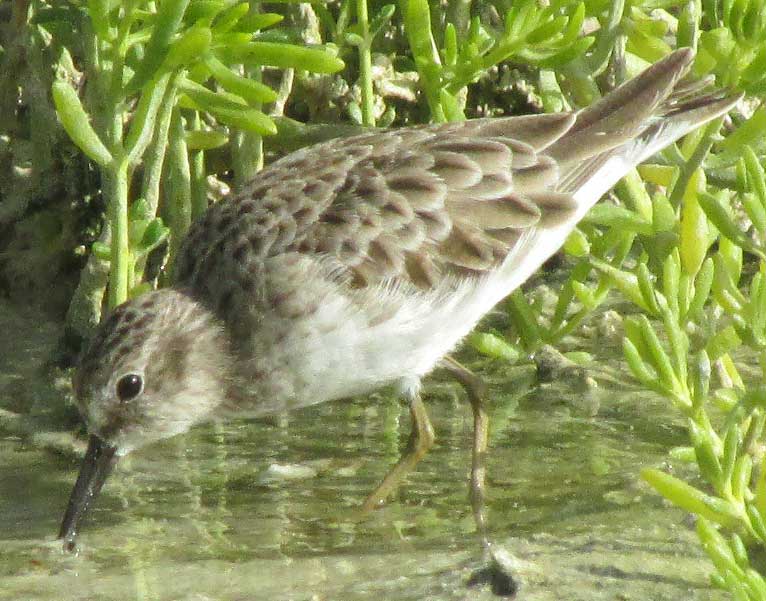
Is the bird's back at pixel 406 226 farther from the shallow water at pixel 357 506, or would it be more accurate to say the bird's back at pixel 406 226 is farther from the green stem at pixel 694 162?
the shallow water at pixel 357 506

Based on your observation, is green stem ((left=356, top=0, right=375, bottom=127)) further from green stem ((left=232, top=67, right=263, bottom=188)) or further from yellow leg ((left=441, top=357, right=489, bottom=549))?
yellow leg ((left=441, top=357, right=489, bottom=549))

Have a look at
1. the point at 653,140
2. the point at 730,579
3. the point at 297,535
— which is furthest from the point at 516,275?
the point at 730,579

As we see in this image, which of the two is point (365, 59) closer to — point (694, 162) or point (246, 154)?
point (246, 154)

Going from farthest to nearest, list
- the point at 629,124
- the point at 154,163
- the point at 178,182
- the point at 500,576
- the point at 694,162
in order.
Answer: the point at 178,182, the point at 154,163, the point at 694,162, the point at 629,124, the point at 500,576

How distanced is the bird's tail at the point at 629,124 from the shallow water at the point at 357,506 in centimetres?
106

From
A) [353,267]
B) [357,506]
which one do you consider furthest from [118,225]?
[357,506]

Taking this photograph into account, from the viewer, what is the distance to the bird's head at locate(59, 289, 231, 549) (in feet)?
16.8

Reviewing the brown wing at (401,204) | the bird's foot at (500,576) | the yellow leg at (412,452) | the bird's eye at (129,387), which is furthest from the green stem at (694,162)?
the bird's eye at (129,387)

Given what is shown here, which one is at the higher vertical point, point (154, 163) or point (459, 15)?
point (459, 15)

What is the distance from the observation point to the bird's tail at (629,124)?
5656 millimetres

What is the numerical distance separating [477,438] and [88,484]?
1485 millimetres

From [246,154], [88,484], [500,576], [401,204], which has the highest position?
[401,204]

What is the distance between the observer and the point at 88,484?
5.25 metres

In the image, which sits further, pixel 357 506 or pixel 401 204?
pixel 357 506
